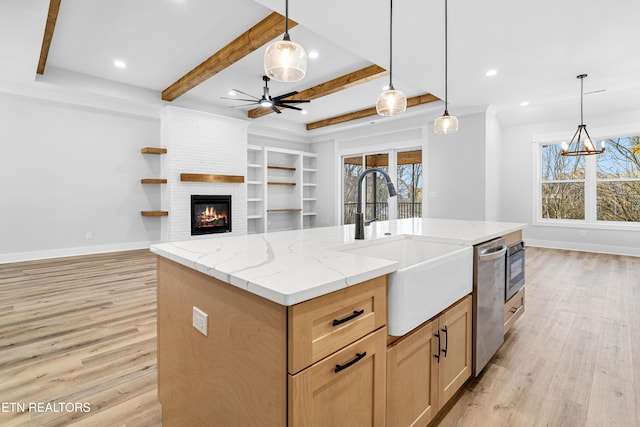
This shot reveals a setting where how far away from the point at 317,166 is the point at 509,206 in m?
4.99

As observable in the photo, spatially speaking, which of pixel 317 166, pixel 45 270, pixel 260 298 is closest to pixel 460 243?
pixel 260 298

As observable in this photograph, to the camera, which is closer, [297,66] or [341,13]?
[297,66]

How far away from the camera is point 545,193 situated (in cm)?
665

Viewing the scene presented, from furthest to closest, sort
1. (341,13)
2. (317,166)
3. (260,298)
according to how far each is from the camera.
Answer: (317,166) → (341,13) → (260,298)

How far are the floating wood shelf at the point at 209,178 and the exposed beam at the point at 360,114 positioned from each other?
2.64 metres

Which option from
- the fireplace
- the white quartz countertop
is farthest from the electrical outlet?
the fireplace

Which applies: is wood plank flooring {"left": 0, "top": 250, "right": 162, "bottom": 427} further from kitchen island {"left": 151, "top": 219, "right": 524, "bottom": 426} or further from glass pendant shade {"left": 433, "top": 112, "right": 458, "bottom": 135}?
glass pendant shade {"left": 433, "top": 112, "right": 458, "bottom": 135}

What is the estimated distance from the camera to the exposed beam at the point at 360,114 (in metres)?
5.95

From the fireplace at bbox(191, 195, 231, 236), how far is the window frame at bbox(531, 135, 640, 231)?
21.9 ft

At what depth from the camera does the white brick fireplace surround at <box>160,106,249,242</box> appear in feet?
19.2

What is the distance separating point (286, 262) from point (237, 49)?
11.5ft

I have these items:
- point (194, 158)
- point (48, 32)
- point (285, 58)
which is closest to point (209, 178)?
point (194, 158)

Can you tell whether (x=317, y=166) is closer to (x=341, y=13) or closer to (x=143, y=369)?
(x=341, y=13)

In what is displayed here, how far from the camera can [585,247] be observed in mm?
6137
